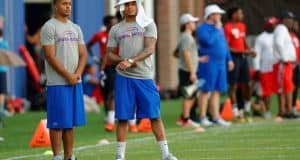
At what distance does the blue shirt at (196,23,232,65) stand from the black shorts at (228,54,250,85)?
3.06 feet

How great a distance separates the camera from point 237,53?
77.8ft

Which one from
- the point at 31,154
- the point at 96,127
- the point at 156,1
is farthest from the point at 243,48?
the point at 156,1

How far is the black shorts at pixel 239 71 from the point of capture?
23594mm

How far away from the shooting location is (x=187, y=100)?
2242 centimetres

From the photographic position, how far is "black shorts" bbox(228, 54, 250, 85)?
23.6 meters

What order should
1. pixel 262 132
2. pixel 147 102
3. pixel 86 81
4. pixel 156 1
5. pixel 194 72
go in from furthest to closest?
pixel 156 1 < pixel 86 81 < pixel 194 72 < pixel 262 132 < pixel 147 102

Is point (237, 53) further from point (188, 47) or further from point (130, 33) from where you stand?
point (130, 33)

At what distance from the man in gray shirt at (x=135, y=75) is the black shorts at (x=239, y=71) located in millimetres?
8680

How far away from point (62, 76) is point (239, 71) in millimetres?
9783

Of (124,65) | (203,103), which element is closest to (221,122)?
(203,103)

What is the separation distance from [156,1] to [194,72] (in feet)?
49.1

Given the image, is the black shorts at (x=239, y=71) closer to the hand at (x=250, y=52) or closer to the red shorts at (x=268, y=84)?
the hand at (x=250, y=52)

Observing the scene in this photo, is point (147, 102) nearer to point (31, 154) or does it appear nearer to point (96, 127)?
point (31, 154)

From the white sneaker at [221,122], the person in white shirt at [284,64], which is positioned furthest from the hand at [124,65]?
the person in white shirt at [284,64]
